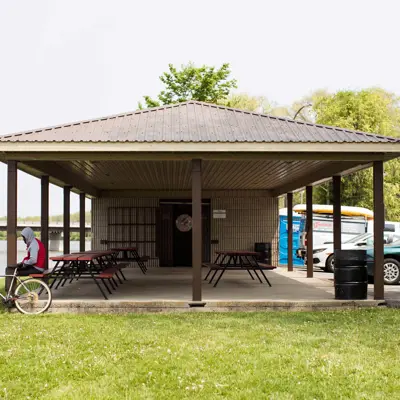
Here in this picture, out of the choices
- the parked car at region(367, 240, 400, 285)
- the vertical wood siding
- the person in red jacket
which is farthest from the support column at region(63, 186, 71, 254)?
the parked car at region(367, 240, 400, 285)

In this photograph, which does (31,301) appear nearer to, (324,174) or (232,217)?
(324,174)

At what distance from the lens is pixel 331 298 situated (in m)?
10.3

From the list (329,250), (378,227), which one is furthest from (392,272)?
(378,227)

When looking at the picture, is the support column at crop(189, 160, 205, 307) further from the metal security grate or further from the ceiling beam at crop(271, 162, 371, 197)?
the metal security grate

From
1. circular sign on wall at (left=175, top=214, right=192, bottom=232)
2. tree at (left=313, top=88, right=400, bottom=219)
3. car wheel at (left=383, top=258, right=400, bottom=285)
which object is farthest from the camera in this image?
tree at (left=313, top=88, right=400, bottom=219)

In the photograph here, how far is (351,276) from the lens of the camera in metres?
9.97

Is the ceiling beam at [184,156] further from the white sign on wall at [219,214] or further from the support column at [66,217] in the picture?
the white sign on wall at [219,214]

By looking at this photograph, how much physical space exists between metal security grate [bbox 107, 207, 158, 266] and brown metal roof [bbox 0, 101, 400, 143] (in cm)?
785

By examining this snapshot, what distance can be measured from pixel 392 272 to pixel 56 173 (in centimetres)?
815

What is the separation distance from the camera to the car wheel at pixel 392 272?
571 inches

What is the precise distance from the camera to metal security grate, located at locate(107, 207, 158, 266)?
19.5 m

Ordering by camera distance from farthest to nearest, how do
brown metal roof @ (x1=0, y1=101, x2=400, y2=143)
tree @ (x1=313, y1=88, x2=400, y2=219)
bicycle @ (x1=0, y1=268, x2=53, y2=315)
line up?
1. tree @ (x1=313, y1=88, x2=400, y2=219)
2. brown metal roof @ (x1=0, y1=101, x2=400, y2=143)
3. bicycle @ (x1=0, y1=268, x2=53, y2=315)

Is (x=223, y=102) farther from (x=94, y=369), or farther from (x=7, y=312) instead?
(x=94, y=369)

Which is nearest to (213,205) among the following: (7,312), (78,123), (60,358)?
(78,123)
